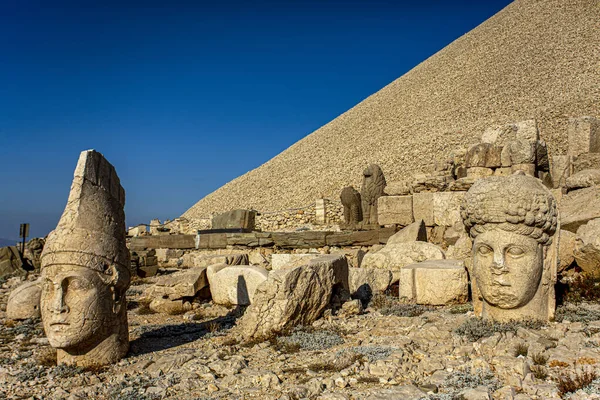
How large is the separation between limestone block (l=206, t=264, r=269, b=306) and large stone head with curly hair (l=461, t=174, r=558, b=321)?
3.50 metres

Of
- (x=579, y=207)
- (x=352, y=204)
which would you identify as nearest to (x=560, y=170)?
(x=579, y=207)

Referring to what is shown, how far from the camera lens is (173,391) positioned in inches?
177

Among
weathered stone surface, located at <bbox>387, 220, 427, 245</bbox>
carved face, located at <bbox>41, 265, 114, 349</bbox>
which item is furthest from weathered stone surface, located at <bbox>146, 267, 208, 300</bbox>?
weathered stone surface, located at <bbox>387, 220, 427, 245</bbox>

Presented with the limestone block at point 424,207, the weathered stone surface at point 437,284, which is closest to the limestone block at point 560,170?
the limestone block at point 424,207

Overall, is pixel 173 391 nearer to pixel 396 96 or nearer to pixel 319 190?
pixel 319 190

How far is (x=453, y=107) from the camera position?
4794cm

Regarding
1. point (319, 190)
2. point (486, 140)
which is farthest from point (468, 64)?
point (486, 140)

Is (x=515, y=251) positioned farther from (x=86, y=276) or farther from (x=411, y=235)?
(x=411, y=235)

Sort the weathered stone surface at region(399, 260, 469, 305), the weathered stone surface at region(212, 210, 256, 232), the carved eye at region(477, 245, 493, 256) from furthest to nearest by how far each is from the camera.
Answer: the weathered stone surface at region(212, 210, 256, 232) → the weathered stone surface at region(399, 260, 469, 305) → the carved eye at region(477, 245, 493, 256)

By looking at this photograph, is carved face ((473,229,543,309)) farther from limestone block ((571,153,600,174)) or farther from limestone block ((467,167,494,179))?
limestone block ((571,153,600,174))

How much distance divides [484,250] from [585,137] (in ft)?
29.4

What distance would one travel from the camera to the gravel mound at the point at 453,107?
38.5 m

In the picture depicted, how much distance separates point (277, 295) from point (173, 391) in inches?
73.1

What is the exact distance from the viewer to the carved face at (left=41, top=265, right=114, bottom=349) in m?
5.02
